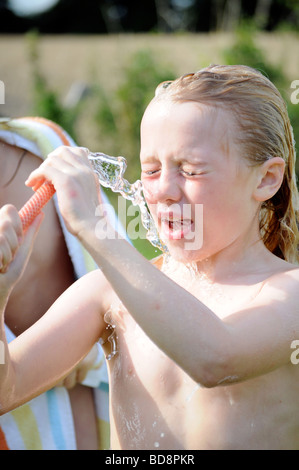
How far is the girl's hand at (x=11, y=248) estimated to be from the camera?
1.80 m

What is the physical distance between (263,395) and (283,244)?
24.9 inches

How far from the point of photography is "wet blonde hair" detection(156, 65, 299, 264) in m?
2.10

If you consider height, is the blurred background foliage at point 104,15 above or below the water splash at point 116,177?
below

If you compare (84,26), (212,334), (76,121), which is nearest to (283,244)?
(212,334)

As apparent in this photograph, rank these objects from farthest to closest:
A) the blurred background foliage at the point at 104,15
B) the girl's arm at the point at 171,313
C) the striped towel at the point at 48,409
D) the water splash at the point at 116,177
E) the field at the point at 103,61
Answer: the blurred background foliage at the point at 104,15
the field at the point at 103,61
the striped towel at the point at 48,409
the water splash at the point at 116,177
the girl's arm at the point at 171,313

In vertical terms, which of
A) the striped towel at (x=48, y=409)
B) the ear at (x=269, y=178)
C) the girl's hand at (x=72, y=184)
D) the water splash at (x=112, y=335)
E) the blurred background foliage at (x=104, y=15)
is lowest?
the blurred background foliage at (x=104, y=15)

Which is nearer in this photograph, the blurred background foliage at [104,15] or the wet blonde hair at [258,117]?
the wet blonde hair at [258,117]

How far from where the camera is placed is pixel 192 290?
7.29ft

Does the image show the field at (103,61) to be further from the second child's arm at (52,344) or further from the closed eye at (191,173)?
the closed eye at (191,173)

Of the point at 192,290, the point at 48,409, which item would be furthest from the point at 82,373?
the point at 192,290

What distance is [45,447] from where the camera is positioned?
3.02m

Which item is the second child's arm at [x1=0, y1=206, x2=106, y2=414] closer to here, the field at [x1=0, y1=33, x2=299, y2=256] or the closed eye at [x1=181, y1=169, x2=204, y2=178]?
the closed eye at [x1=181, y1=169, x2=204, y2=178]

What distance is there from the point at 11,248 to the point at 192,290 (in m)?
0.68

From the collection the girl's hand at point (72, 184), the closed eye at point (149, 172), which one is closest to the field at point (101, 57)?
the closed eye at point (149, 172)
